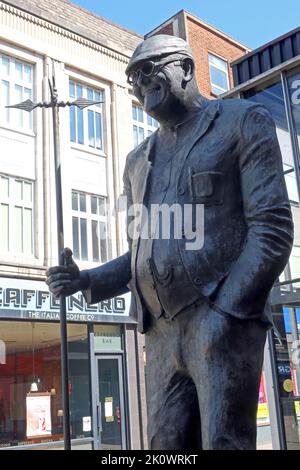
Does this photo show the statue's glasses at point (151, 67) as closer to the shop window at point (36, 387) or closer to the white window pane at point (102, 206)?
the shop window at point (36, 387)

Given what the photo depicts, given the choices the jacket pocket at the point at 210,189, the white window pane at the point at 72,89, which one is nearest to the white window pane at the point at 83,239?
the white window pane at the point at 72,89

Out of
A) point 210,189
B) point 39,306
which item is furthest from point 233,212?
point 39,306

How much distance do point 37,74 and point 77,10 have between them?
9.41 feet

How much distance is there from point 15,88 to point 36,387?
282 inches

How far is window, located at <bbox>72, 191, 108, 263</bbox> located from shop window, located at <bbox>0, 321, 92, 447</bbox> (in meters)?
2.14

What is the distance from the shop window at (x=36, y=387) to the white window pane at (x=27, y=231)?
1747mm

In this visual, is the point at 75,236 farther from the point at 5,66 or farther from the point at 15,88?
the point at 5,66

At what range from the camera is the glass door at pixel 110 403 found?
14750mm

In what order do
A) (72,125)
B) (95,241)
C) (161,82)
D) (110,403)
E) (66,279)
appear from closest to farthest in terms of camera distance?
1. (161,82)
2. (66,279)
3. (110,403)
4. (95,241)
5. (72,125)

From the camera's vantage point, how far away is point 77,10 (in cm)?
1744

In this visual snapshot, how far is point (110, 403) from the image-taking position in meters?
15.1

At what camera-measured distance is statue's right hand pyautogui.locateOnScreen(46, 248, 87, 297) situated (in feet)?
8.51

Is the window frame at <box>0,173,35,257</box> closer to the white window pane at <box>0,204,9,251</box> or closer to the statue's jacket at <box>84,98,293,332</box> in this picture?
the white window pane at <box>0,204,9,251</box>

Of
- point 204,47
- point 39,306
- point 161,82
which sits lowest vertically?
point 161,82
